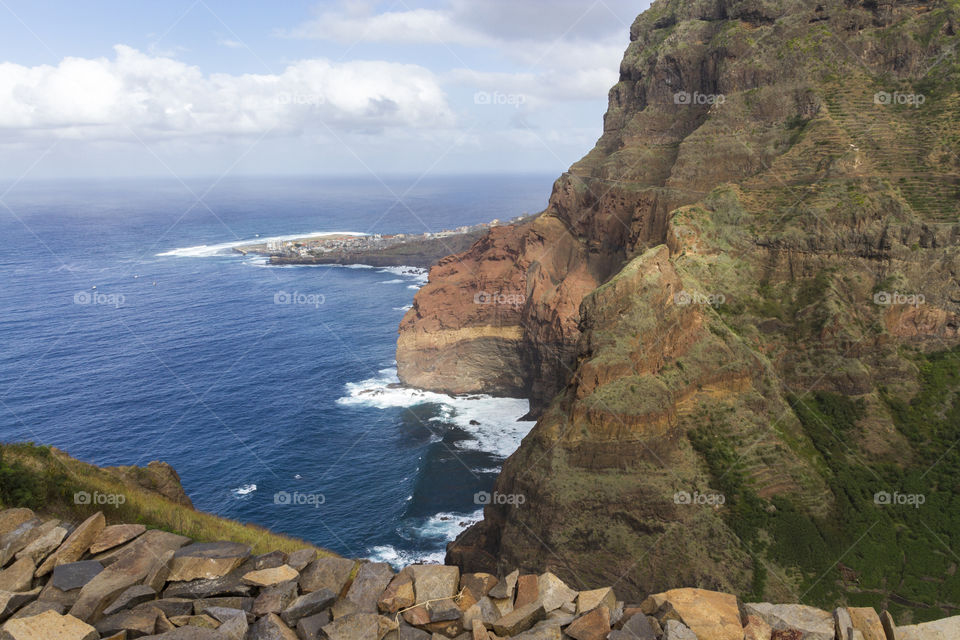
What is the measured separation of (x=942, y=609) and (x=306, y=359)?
8340 centimetres

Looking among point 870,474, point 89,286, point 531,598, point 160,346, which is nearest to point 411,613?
point 531,598

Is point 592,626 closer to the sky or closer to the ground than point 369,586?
closer to the ground

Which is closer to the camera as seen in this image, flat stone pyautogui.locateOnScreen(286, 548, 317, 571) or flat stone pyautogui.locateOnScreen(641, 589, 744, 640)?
flat stone pyautogui.locateOnScreen(641, 589, 744, 640)

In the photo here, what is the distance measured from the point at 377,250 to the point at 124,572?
168588mm

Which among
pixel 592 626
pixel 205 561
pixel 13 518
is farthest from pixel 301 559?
pixel 13 518

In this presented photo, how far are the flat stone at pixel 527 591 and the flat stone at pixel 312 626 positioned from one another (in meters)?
3.52

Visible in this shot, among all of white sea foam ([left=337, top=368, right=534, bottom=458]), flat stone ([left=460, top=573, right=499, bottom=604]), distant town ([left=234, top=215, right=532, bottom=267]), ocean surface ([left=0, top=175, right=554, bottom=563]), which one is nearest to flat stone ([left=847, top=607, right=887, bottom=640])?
flat stone ([left=460, top=573, right=499, bottom=604])

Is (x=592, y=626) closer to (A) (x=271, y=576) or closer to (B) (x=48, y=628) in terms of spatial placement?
(A) (x=271, y=576)

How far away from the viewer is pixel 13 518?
12.7 m

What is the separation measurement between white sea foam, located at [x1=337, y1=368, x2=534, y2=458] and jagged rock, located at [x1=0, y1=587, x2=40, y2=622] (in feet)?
199

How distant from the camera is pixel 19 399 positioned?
74562 mm

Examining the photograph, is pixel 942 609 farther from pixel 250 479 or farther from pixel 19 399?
pixel 19 399

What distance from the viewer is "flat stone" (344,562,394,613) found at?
10.8m

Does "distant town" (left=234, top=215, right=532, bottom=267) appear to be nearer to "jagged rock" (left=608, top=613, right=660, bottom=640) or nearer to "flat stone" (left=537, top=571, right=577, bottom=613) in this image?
"flat stone" (left=537, top=571, right=577, bottom=613)
